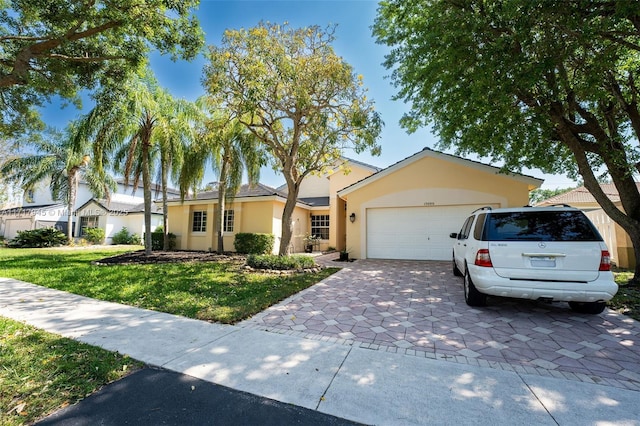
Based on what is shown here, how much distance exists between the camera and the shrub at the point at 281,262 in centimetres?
972

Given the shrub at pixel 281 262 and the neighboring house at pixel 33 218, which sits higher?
the neighboring house at pixel 33 218

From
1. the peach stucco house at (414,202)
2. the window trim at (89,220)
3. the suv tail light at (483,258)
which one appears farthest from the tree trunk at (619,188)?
the window trim at (89,220)

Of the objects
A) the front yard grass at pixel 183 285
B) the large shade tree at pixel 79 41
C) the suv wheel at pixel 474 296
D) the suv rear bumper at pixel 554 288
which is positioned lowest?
the front yard grass at pixel 183 285

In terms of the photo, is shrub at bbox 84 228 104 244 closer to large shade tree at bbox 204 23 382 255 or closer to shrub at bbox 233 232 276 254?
shrub at bbox 233 232 276 254

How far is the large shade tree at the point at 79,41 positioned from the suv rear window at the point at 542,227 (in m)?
8.11

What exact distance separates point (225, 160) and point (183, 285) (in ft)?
26.1

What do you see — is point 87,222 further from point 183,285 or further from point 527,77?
point 527,77

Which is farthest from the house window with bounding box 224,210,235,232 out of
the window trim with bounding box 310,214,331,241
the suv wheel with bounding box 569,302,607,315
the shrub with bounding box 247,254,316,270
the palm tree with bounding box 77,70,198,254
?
the suv wheel with bounding box 569,302,607,315

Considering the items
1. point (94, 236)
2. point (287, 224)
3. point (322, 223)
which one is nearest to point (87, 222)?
point (94, 236)

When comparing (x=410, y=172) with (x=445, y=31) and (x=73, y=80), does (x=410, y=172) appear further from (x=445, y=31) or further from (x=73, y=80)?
(x=73, y=80)

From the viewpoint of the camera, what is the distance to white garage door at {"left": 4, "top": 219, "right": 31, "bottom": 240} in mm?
27250

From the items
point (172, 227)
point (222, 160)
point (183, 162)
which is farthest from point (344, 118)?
point (172, 227)

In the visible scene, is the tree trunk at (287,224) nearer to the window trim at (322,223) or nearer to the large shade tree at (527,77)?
the large shade tree at (527,77)

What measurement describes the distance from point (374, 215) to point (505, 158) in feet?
18.8
